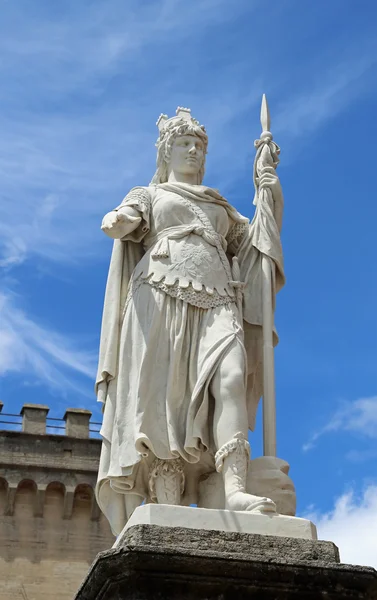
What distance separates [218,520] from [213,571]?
0.49 meters

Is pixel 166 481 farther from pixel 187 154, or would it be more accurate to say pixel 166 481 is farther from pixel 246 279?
pixel 187 154

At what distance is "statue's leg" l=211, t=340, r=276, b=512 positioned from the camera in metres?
8.38

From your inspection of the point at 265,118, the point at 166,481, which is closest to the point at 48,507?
the point at 265,118

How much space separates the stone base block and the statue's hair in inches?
120

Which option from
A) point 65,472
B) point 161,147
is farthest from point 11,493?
point 161,147

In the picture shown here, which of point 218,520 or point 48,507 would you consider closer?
point 218,520

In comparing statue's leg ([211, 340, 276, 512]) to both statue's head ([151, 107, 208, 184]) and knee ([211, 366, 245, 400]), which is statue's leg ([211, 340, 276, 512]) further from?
statue's head ([151, 107, 208, 184])

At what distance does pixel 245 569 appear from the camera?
761 cm

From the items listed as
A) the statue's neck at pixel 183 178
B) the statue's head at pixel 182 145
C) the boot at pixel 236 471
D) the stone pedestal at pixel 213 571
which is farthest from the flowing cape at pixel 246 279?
the stone pedestal at pixel 213 571

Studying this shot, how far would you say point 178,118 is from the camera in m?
9.84

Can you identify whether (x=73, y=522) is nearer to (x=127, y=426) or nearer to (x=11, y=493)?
(x=11, y=493)

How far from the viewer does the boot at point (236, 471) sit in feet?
27.1

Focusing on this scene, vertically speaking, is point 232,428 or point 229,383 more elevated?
point 229,383

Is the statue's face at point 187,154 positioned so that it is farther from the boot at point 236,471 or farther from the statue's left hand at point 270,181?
the boot at point 236,471
